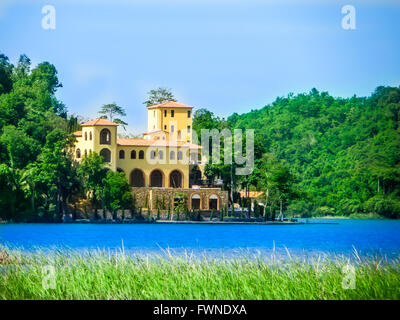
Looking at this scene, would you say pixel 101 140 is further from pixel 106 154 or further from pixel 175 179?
pixel 175 179

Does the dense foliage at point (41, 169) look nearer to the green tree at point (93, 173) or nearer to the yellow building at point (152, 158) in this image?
the green tree at point (93, 173)

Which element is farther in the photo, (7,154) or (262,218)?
(262,218)

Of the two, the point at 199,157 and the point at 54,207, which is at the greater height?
the point at 199,157

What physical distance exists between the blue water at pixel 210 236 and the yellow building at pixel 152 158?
3.35 m

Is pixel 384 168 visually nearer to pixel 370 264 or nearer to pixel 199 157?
pixel 199 157

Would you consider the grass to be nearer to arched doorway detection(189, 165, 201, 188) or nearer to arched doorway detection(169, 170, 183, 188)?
arched doorway detection(169, 170, 183, 188)

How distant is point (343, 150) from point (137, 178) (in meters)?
19.2

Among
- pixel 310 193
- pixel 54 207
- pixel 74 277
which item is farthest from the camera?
pixel 310 193

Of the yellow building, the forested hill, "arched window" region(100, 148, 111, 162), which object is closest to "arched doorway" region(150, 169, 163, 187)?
the yellow building

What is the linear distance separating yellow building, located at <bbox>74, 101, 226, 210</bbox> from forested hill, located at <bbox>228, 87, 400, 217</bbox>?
6139 mm

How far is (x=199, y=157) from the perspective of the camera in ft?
173

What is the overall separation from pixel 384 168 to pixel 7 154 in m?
25.7
